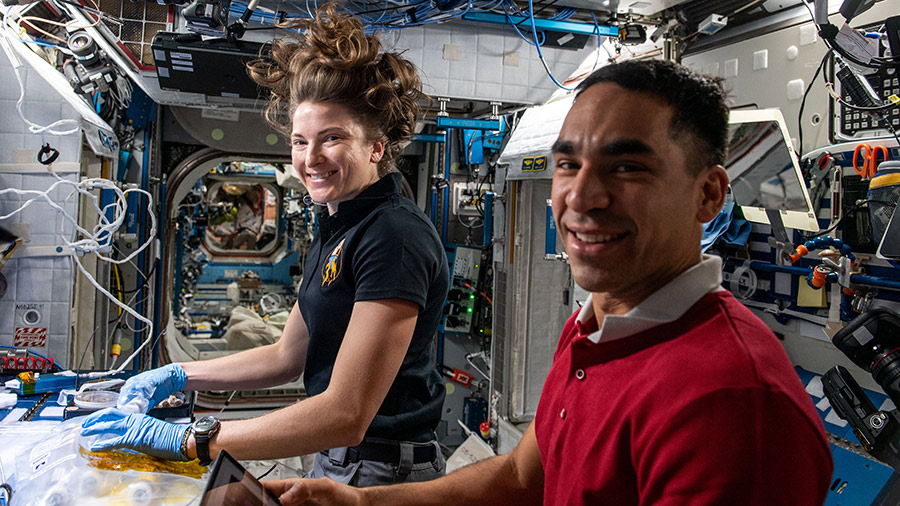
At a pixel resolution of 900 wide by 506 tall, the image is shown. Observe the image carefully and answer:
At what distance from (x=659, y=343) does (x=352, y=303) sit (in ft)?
3.37

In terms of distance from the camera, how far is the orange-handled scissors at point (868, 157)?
2.81 m

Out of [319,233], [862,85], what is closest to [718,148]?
[319,233]

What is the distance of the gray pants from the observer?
6.12 feet

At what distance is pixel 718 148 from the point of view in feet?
3.86

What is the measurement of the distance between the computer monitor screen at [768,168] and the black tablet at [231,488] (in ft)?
8.42

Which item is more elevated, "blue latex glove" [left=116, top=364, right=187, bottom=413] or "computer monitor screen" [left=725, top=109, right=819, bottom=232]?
"computer monitor screen" [left=725, top=109, right=819, bottom=232]

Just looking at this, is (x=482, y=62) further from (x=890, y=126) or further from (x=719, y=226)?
(x=890, y=126)

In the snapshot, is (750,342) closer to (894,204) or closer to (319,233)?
(319,233)

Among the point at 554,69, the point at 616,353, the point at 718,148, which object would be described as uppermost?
the point at 554,69

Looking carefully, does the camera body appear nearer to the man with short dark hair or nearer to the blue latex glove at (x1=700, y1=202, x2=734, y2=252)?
the blue latex glove at (x1=700, y1=202, x2=734, y2=252)

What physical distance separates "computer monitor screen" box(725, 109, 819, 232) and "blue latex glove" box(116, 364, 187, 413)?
2634mm

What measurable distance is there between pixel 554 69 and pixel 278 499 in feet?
12.0

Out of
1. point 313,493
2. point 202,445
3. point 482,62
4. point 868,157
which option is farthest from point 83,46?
point 868,157

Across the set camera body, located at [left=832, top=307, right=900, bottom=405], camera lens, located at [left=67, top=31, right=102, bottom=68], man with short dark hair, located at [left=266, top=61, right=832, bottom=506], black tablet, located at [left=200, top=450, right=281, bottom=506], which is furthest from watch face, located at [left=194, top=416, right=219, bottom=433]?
camera lens, located at [left=67, top=31, right=102, bottom=68]
